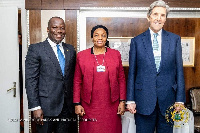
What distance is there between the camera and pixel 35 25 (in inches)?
138

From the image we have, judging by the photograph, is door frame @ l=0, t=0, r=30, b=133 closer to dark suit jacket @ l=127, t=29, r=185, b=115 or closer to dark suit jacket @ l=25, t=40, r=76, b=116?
dark suit jacket @ l=25, t=40, r=76, b=116

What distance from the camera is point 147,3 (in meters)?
3.55

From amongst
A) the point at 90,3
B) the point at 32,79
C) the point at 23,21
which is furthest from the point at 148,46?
the point at 23,21

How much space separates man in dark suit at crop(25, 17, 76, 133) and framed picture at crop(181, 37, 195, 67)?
203 centimetres

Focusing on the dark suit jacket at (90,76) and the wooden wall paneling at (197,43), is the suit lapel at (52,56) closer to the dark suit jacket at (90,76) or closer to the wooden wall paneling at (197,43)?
the dark suit jacket at (90,76)

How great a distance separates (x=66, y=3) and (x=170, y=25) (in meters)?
1.68

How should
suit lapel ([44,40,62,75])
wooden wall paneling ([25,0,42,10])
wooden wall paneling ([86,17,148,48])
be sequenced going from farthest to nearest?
1. wooden wall paneling ([86,17,148,48])
2. wooden wall paneling ([25,0,42,10])
3. suit lapel ([44,40,62,75])

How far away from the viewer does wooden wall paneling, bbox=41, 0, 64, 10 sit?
3.50 metres

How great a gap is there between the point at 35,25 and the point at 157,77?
2100 millimetres

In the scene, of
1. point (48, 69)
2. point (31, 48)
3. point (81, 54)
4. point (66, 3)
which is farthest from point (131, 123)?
point (66, 3)

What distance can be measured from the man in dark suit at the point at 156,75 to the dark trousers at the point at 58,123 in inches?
28.2

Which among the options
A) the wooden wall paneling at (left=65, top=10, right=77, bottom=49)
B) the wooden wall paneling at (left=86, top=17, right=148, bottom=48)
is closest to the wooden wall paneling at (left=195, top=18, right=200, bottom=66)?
the wooden wall paneling at (left=86, top=17, right=148, bottom=48)

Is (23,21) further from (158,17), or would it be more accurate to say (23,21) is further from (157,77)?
(157,77)

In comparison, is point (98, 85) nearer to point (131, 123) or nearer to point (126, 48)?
point (131, 123)
